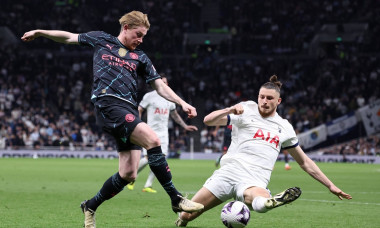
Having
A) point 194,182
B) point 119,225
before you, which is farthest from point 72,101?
point 119,225

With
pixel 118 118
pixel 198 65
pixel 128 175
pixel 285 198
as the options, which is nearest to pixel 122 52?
pixel 118 118

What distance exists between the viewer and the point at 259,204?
23.3 ft

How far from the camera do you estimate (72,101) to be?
129 ft

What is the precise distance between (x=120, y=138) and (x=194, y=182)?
10456mm

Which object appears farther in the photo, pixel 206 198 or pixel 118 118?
pixel 206 198

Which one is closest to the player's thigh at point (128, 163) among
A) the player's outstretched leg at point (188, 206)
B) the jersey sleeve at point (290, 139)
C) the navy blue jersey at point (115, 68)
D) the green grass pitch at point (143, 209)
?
the navy blue jersey at point (115, 68)

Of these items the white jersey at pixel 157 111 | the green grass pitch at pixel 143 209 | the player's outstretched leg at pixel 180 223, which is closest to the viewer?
the player's outstretched leg at pixel 180 223

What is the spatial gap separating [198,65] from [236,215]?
34.7 metres

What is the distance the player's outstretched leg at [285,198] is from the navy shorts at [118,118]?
5.50ft

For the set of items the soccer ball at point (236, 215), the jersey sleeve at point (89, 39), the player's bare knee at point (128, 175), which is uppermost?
the jersey sleeve at point (89, 39)

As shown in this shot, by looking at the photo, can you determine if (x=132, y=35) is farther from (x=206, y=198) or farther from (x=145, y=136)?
(x=206, y=198)

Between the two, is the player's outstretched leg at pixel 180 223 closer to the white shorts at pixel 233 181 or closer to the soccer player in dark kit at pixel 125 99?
the white shorts at pixel 233 181

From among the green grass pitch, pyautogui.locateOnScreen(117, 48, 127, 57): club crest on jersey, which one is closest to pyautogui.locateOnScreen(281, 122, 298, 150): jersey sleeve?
the green grass pitch

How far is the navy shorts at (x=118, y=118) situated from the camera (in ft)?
23.8
